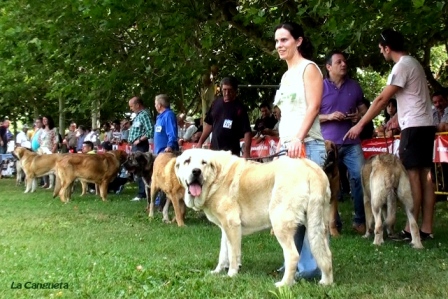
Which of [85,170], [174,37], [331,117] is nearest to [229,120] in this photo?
[331,117]

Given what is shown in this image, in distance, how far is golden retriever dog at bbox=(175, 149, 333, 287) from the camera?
4.94m

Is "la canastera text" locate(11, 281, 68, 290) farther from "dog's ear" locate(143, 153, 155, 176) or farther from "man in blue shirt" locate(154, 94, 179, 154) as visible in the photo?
"dog's ear" locate(143, 153, 155, 176)

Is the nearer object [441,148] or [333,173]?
[333,173]

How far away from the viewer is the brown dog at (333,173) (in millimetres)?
7566

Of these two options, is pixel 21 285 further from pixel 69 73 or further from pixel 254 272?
pixel 69 73

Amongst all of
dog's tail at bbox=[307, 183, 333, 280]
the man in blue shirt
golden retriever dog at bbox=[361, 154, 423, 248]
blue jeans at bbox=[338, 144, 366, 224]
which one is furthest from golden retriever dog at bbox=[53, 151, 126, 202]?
dog's tail at bbox=[307, 183, 333, 280]

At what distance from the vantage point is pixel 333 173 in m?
7.79

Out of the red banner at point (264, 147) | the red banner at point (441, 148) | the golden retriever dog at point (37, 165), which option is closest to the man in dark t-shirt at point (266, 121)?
the red banner at point (264, 147)

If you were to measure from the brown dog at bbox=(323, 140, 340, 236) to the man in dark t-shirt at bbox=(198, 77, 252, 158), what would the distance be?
176 centimetres

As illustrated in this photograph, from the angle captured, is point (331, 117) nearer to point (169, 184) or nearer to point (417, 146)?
point (417, 146)

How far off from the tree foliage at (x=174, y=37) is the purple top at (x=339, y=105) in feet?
3.11

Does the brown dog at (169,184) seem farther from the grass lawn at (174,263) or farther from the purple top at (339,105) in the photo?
the purple top at (339,105)

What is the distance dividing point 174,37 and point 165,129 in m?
2.40

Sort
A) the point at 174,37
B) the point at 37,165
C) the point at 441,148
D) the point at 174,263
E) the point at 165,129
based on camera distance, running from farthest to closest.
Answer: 1. the point at 37,165
2. the point at 174,37
3. the point at 165,129
4. the point at 441,148
5. the point at 174,263
